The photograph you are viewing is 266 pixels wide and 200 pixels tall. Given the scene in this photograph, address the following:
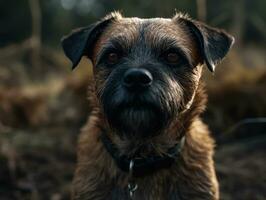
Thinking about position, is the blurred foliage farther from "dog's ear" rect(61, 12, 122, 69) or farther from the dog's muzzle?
the dog's muzzle

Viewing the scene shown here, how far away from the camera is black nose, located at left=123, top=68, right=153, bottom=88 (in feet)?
16.8

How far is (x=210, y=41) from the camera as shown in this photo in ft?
19.4

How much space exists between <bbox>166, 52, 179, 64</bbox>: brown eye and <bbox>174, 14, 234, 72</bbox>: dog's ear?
0.29 metres

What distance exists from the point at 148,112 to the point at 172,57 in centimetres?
62

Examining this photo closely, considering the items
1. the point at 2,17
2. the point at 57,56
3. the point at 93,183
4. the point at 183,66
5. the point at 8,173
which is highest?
the point at 183,66

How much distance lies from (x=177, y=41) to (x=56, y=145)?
152 inches

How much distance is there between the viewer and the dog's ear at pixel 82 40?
602 centimetres

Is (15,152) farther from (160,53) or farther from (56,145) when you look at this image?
(160,53)

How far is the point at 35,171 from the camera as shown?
824cm

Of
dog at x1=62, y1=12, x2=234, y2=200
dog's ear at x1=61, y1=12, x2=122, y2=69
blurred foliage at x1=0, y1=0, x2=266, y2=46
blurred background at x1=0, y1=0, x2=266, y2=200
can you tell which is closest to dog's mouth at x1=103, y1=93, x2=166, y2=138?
dog at x1=62, y1=12, x2=234, y2=200

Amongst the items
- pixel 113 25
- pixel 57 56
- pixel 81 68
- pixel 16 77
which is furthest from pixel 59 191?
pixel 57 56

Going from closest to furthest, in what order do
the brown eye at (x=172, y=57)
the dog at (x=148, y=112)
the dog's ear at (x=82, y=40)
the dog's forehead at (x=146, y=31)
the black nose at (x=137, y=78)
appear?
the black nose at (x=137, y=78)
the dog at (x=148, y=112)
the brown eye at (x=172, y=57)
the dog's forehead at (x=146, y=31)
the dog's ear at (x=82, y=40)

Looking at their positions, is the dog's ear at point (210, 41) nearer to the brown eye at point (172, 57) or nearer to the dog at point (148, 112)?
the dog at point (148, 112)

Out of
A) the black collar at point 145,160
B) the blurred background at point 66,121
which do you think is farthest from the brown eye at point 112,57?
the blurred background at point 66,121
